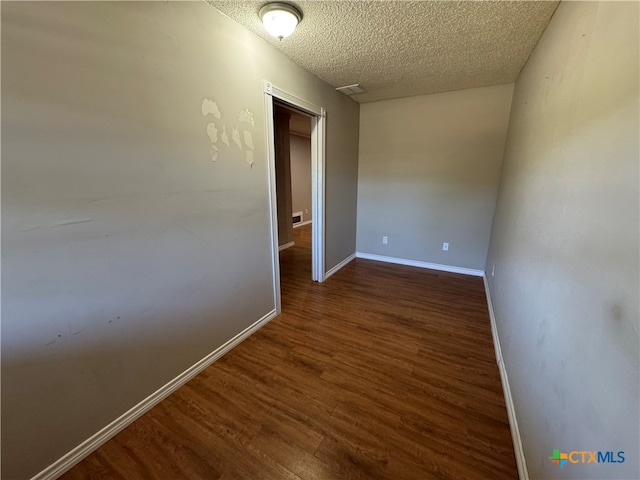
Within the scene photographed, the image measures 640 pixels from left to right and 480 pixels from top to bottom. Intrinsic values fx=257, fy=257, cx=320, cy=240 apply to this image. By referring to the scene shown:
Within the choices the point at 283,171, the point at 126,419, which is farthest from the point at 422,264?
the point at 126,419

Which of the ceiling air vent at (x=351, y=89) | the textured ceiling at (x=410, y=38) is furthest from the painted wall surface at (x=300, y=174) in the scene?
the textured ceiling at (x=410, y=38)

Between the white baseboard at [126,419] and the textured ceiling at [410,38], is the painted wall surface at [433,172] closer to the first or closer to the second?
the textured ceiling at [410,38]

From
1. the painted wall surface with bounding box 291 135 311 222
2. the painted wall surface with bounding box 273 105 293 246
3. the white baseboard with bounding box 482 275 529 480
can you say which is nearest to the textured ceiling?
the painted wall surface with bounding box 273 105 293 246

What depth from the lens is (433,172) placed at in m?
3.44

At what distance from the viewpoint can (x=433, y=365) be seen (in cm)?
185

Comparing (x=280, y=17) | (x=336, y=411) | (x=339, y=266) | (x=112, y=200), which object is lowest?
(x=336, y=411)

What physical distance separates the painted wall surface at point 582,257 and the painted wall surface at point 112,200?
1.81 meters

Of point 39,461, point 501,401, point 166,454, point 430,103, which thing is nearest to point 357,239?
point 430,103

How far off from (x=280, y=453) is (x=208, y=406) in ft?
1.75

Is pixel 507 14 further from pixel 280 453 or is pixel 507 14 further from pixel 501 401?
pixel 280 453

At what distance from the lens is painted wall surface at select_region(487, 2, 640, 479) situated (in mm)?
645

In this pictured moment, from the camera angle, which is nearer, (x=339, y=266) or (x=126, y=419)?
(x=126, y=419)

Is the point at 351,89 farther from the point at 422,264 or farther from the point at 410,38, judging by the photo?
the point at 422,264

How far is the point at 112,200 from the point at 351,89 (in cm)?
269
